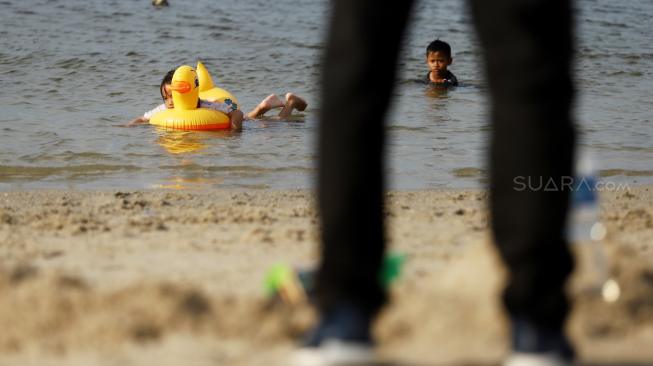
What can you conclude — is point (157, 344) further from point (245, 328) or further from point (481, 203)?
point (481, 203)

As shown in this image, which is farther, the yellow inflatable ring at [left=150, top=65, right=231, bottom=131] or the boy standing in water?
the boy standing in water

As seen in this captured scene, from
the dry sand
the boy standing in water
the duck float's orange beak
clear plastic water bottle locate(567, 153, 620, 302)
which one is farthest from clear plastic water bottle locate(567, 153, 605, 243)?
the boy standing in water

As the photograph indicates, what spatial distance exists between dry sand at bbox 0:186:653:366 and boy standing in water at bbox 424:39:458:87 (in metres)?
7.71

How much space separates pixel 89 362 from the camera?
2779mm

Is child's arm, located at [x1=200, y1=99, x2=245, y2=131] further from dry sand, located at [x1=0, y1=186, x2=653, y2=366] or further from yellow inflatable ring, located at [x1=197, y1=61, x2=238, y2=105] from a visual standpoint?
dry sand, located at [x1=0, y1=186, x2=653, y2=366]

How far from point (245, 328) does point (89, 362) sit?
48cm

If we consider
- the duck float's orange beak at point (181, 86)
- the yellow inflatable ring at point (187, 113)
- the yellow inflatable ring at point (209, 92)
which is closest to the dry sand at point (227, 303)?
the yellow inflatable ring at point (187, 113)

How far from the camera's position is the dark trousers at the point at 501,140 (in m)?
2.42

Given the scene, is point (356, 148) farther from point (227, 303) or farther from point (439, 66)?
point (439, 66)

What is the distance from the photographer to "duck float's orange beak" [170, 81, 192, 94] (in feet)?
33.0

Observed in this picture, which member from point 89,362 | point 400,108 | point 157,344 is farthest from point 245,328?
point 400,108

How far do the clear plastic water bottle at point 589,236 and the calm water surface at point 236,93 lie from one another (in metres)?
0.71

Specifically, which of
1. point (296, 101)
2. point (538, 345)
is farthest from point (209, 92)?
point (538, 345)

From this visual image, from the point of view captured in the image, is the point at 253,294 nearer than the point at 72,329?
No
